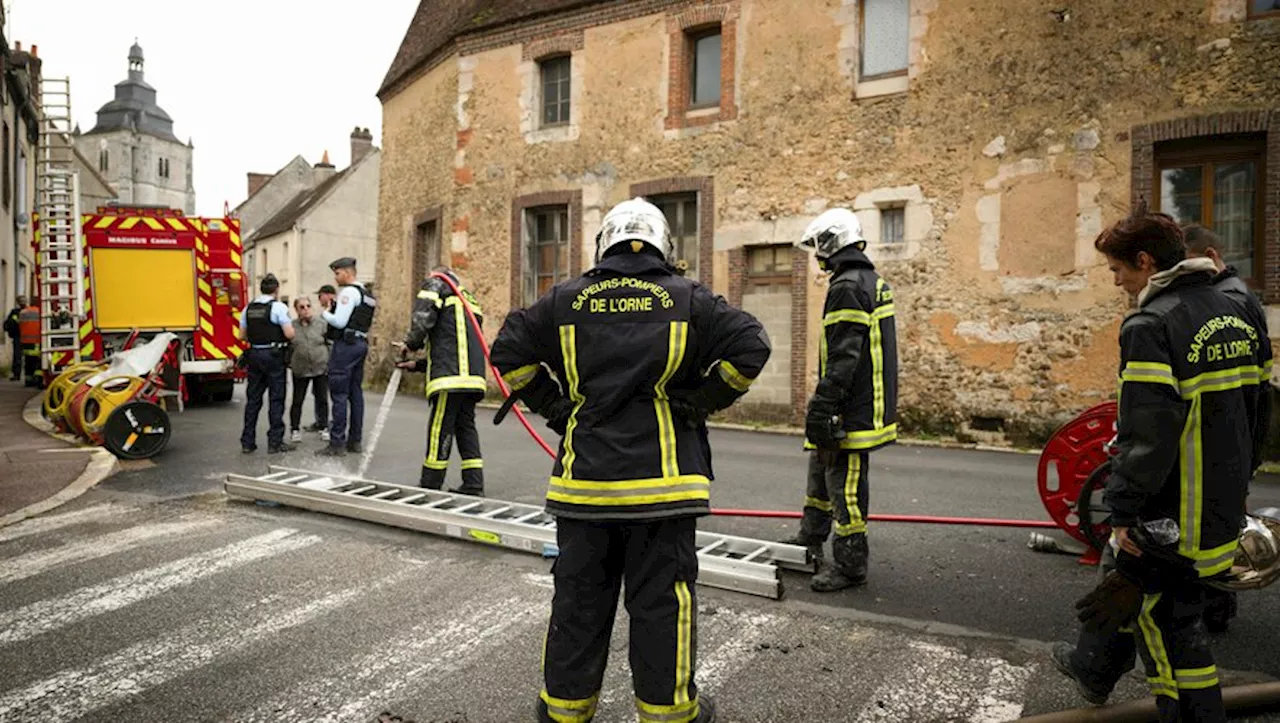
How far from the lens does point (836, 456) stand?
480 centimetres

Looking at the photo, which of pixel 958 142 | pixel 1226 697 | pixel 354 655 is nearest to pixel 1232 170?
pixel 958 142

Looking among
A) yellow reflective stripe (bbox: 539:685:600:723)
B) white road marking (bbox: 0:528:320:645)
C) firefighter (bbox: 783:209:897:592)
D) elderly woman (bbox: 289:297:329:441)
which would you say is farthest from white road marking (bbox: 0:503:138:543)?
firefighter (bbox: 783:209:897:592)

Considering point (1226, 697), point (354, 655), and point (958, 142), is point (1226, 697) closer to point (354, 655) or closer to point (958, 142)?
point (354, 655)

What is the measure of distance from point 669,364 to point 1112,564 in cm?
195

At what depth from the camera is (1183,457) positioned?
111 inches

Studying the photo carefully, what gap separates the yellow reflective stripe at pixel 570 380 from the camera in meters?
2.97

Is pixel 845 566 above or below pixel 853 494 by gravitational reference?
below

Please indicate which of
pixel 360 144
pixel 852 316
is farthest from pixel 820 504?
pixel 360 144

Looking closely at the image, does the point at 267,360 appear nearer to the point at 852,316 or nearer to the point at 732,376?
the point at 852,316

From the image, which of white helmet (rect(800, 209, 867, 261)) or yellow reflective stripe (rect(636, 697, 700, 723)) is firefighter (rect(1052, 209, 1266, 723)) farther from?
white helmet (rect(800, 209, 867, 261))

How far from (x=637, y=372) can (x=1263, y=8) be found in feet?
38.7

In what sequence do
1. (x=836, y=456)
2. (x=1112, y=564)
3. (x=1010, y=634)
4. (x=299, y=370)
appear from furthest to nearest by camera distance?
1. (x=299, y=370)
2. (x=836, y=456)
3. (x=1010, y=634)
4. (x=1112, y=564)

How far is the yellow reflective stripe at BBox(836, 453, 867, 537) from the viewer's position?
4.72 meters

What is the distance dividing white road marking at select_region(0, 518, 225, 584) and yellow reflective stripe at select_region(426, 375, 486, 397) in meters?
1.73
